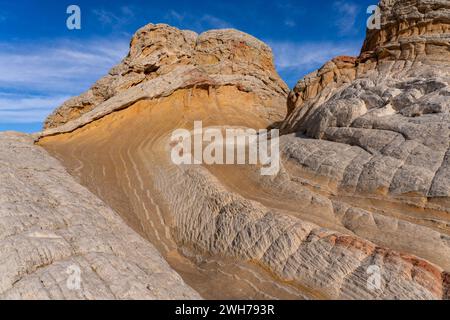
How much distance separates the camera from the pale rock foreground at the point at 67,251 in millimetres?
3943

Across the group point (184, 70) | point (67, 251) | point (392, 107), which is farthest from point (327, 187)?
Answer: point (184, 70)

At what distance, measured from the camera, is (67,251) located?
4.59 metres

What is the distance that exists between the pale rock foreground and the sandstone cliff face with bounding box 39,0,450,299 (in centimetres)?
81

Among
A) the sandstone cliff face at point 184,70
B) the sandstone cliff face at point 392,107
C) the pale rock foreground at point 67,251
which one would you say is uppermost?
the sandstone cliff face at point 184,70

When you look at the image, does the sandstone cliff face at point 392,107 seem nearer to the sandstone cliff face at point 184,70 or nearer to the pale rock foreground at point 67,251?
the pale rock foreground at point 67,251

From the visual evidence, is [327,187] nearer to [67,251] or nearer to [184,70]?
[67,251]

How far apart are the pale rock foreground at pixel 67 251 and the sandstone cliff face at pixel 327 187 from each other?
810 millimetres

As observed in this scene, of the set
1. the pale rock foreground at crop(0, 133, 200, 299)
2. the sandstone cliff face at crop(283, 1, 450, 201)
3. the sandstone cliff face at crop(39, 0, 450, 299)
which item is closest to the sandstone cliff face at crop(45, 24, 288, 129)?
the sandstone cliff face at crop(39, 0, 450, 299)

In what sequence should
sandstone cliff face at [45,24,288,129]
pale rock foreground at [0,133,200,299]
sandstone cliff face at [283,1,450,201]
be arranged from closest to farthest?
pale rock foreground at [0,133,200,299] → sandstone cliff face at [283,1,450,201] → sandstone cliff face at [45,24,288,129]

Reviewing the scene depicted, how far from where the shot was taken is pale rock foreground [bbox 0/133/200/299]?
394 centimetres

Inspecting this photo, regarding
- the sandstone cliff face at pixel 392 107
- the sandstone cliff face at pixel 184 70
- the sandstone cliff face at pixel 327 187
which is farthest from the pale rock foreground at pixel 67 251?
the sandstone cliff face at pixel 184 70

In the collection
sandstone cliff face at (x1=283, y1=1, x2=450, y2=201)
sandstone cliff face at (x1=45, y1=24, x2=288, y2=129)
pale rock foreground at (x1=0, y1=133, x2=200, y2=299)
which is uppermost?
sandstone cliff face at (x1=45, y1=24, x2=288, y2=129)

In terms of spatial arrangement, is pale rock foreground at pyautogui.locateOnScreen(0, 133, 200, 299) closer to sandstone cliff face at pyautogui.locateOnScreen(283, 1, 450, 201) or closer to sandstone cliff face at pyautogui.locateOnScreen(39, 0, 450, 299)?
sandstone cliff face at pyautogui.locateOnScreen(39, 0, 450, 299)
